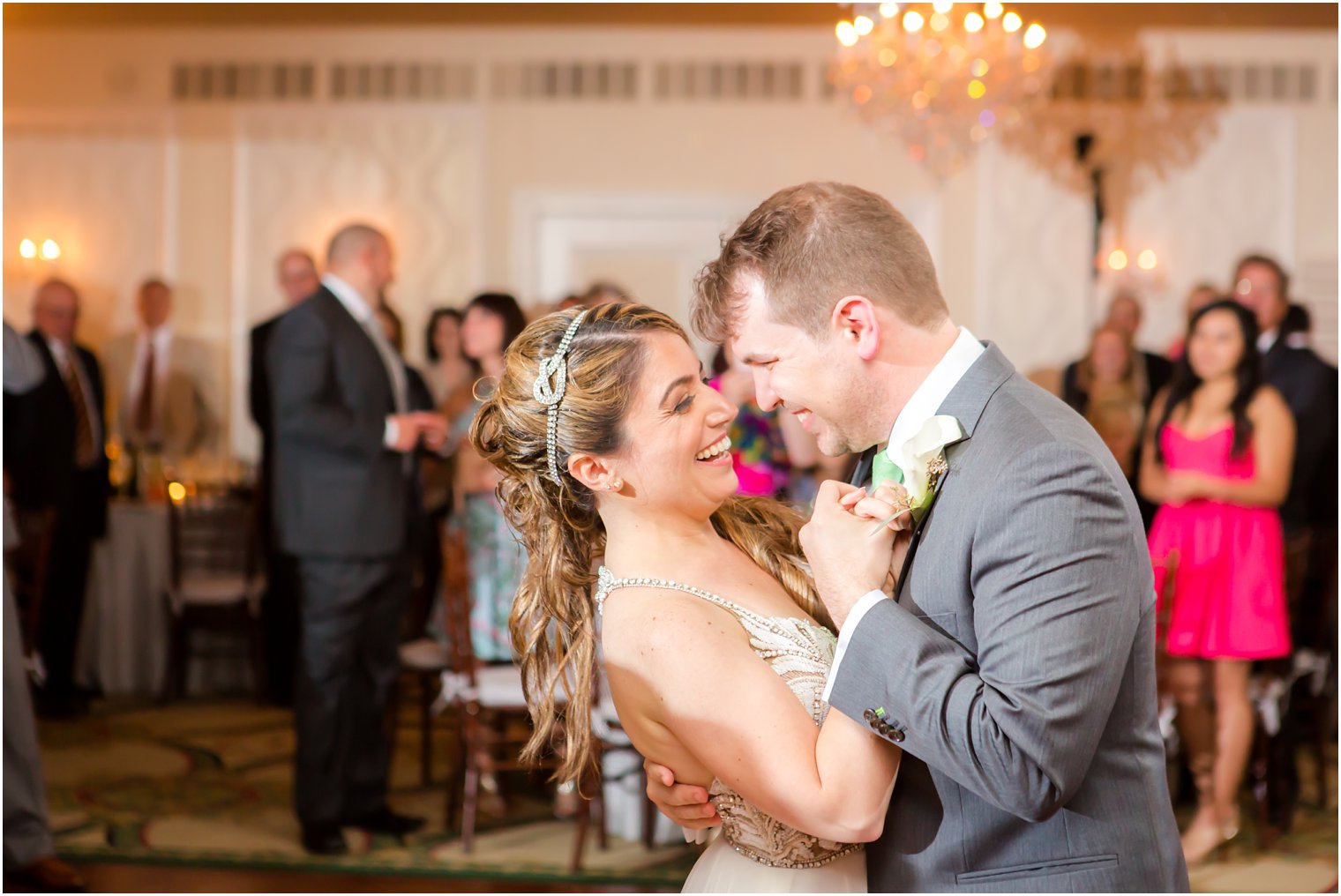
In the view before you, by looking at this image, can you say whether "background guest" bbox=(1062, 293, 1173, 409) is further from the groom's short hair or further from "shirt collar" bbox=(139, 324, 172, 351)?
"shirt collar" bbox=(139, 324, 172, 351)

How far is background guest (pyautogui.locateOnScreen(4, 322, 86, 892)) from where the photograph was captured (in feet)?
11.1

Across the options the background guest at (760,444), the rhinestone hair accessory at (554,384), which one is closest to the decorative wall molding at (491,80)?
the background guest at (760,444)

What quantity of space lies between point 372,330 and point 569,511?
2504mm

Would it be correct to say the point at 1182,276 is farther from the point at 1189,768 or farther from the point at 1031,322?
the point at 1189,768

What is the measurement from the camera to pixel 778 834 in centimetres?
173

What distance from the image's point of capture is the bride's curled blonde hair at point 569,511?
1785 mm

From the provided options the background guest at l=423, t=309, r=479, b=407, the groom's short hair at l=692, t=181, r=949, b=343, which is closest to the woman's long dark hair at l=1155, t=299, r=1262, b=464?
the groom's short hair at l=692, t=181, r=949, b=343

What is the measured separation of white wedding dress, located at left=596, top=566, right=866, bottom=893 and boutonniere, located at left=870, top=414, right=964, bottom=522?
32 centimetres

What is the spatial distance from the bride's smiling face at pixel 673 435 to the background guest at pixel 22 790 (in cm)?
241

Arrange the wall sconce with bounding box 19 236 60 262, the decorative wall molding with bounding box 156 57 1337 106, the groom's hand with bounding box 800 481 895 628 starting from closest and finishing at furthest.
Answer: the groom's hand with bounding box 800 481 895 628 → the wall sconce with bounding box 19 236 60 262 → the decorative wall molding with bounding box 156 57 1337 106

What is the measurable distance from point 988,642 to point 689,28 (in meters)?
7.24

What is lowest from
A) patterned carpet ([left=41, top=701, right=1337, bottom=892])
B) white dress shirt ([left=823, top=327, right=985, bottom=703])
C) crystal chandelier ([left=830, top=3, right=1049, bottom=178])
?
patterned carpet ([left=41, top=701, right=1337, bottom=892])

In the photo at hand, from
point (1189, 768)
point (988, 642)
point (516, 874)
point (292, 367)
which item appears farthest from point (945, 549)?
point (1189, 768)

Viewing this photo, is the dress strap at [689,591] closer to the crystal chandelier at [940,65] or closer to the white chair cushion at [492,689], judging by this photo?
the white chair cushion at [492,689]
